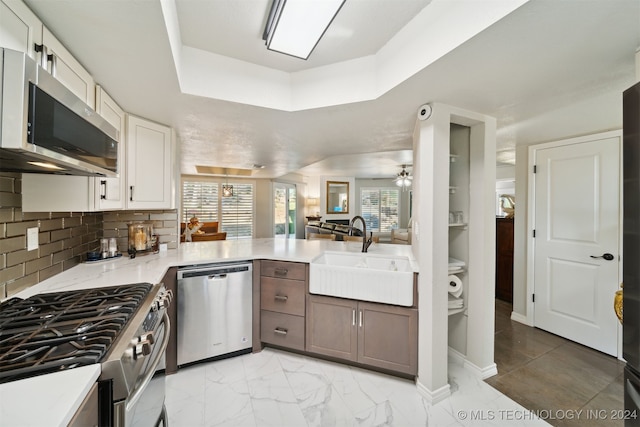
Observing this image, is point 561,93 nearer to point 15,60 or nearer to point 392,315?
point 392,315

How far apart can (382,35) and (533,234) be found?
9.29 ft

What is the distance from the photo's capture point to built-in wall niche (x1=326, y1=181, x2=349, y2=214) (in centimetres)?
779

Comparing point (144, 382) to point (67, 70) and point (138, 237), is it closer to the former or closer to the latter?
point (67, 70)

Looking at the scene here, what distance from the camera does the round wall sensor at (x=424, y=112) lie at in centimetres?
177

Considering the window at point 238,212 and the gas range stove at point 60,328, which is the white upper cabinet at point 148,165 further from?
the window at point 238,212

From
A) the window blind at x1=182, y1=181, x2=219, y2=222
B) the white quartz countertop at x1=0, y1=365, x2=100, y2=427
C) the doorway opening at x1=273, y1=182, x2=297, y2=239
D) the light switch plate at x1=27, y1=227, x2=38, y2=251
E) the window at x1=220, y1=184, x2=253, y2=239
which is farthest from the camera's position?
the doorway opening at x1=273, y1=182, x2=297, y2=239

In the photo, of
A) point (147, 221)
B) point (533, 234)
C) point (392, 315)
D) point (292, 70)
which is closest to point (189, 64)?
point (292, 70)

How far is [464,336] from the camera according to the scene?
2.14 metres

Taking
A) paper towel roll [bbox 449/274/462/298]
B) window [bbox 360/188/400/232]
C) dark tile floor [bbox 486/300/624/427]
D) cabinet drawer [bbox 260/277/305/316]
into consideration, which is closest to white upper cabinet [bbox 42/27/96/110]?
cabinet drawer [bbox 260/277/305/316]

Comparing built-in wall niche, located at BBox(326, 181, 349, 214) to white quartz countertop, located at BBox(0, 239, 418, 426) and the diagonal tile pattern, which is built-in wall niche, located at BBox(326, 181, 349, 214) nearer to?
white quartz countertop, located at BBox(0, 239, 418, 426)

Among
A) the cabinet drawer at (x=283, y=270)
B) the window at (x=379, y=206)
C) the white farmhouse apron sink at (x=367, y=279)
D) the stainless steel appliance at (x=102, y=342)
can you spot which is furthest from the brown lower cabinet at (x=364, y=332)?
the window at (x=379, y=206)

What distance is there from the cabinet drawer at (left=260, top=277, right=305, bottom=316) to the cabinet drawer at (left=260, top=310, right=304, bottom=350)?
55mm

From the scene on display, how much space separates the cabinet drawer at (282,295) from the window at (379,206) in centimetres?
594

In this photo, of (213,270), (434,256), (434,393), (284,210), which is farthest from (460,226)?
(284,210)
